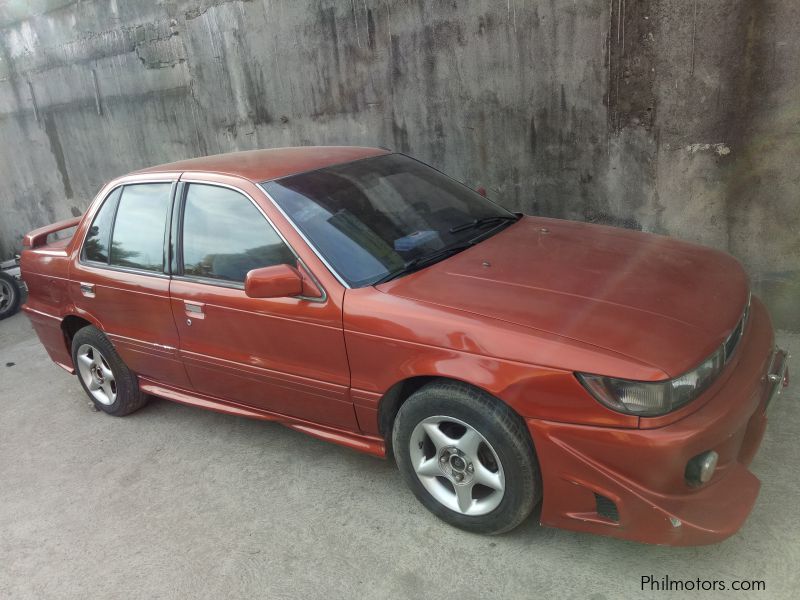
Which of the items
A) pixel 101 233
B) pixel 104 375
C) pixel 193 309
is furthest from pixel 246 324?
pixel 104 375

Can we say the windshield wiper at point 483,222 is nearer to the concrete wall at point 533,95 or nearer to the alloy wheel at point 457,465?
the alloy wheel at point 457,465

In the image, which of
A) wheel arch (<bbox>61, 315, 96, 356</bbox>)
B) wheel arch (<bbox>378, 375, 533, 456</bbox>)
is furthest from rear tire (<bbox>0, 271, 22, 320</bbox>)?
wheel arch (<bbox>378, 375, 533, 456</bbox>)

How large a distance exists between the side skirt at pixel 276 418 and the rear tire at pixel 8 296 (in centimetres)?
454

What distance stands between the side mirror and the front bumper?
3.99 ft

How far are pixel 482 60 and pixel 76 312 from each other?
3589mm

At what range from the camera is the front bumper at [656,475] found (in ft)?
7.13

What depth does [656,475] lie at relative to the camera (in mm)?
2176

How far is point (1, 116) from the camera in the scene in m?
9.53

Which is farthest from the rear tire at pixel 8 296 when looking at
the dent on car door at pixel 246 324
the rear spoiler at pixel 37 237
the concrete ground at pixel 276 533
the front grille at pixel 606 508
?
the front grille at pixel 606 508

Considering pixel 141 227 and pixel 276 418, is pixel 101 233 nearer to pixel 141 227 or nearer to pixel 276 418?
pixel 141 227

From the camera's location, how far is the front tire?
2445 mm

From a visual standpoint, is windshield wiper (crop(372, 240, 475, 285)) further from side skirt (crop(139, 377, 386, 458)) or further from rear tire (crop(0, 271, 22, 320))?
rear tire (crop(0, 271, 22, 320))

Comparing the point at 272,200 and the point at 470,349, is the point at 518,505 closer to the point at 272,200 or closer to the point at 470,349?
the point at 470,349

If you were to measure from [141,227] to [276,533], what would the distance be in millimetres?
2012
